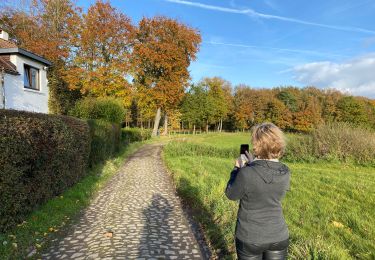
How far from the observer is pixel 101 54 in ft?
124

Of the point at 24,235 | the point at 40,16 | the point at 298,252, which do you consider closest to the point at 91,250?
the point at 24,235

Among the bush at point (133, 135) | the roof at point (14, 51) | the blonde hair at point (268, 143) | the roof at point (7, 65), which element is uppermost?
the roof at point (14, 51)

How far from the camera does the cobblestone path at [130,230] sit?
18.1 feet

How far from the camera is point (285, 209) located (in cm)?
846

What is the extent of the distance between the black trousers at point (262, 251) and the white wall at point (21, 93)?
760 inches

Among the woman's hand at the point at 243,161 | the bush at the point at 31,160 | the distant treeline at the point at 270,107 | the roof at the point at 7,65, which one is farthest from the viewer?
the distant treeline at the point at 270,107

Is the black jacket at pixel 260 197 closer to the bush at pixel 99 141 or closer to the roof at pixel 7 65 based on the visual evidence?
the bush at pixel 99 141

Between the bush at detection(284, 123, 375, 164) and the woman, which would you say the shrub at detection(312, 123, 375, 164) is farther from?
the woman

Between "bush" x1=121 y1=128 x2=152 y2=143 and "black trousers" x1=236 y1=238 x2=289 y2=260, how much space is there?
93.8 ft

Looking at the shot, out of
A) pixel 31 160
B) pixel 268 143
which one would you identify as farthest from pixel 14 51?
pixel 268 143

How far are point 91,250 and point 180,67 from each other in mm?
41326

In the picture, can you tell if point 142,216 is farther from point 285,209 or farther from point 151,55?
point 151,55

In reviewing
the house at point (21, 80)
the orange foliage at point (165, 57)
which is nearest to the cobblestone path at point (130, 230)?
the house at point (21, 80)

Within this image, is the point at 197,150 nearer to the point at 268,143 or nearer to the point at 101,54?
the point at 101,54
